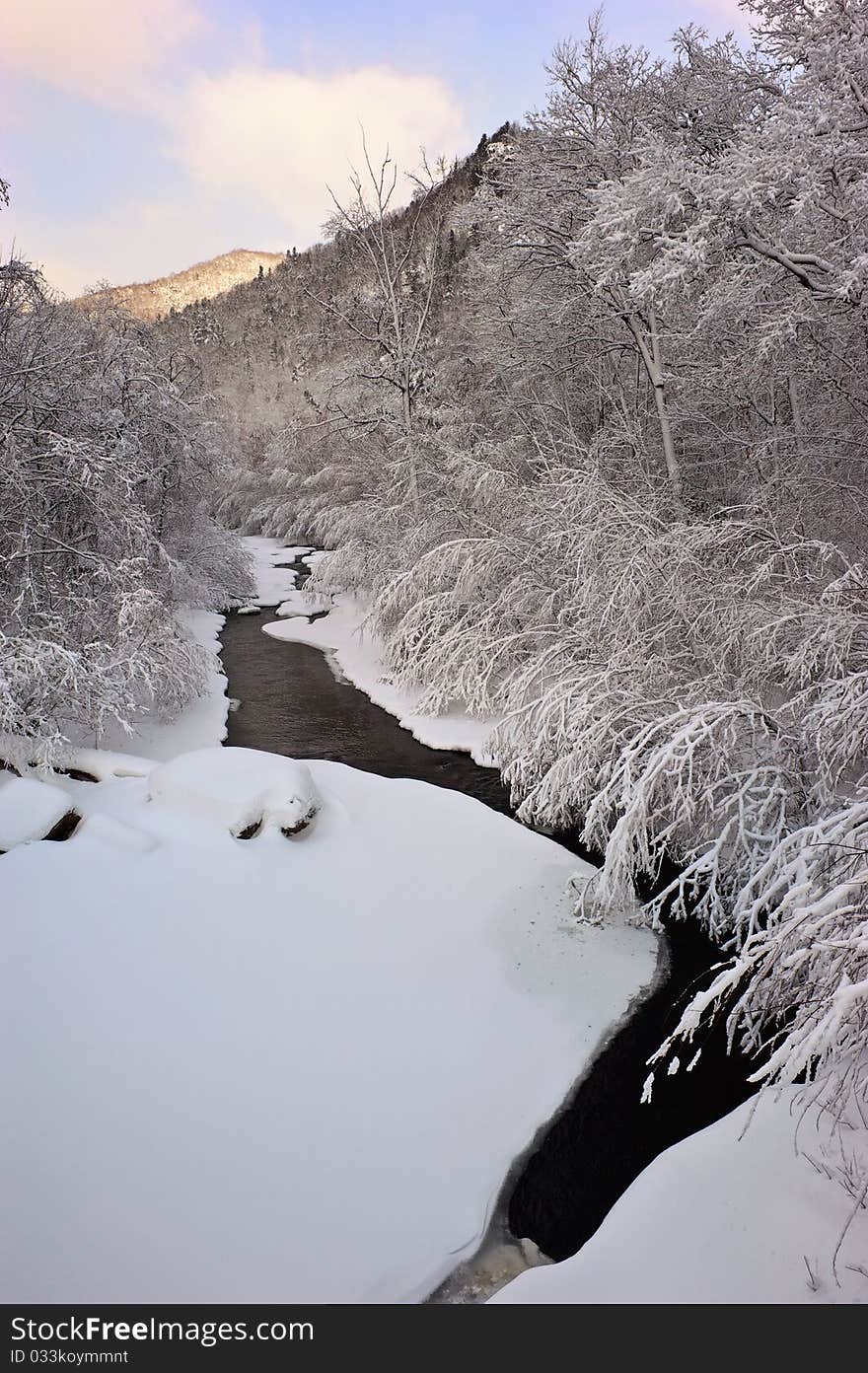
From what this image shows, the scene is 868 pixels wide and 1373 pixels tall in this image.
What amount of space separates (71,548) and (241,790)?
189 inches

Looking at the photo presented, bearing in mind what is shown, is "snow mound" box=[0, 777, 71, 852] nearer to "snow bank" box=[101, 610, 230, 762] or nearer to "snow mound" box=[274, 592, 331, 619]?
"snow bank" box=[101, 610, 230, 762]

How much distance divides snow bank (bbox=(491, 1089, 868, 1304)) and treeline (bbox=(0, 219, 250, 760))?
7.15m

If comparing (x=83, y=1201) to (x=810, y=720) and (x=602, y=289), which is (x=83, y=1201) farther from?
(x=602, y=289)

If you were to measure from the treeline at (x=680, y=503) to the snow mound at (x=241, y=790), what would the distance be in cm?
222

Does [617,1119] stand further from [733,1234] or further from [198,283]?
[198,283]

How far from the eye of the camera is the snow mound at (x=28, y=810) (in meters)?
6.28

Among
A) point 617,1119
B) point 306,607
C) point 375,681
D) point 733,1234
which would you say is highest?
point 306,607

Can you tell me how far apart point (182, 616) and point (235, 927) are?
1399cm

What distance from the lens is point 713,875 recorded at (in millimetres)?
5035

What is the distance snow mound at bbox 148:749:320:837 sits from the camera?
270 inches

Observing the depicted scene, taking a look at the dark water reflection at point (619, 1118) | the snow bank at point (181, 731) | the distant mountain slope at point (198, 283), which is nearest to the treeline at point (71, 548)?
the snow bank at point (181, 731)

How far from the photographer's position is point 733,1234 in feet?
10.6

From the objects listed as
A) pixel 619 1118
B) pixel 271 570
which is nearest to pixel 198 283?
pixel 271 570

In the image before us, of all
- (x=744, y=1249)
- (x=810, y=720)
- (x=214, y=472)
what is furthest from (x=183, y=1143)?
(x=214, y=472)
